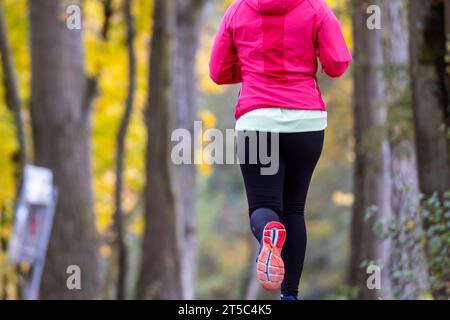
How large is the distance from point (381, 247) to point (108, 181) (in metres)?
19.0

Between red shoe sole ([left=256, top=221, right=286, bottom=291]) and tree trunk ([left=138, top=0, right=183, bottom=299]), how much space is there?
413 inches

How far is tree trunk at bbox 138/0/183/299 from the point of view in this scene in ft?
53.1

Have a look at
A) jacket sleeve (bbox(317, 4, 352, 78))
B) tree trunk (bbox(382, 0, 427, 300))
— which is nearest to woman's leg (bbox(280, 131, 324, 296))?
jacket sleeve (bbox(317, 4, 352, 78))

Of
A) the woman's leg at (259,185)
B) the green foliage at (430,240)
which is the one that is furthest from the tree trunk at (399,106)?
the woman's leg at (259,185)

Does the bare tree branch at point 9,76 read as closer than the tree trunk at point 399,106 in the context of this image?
No

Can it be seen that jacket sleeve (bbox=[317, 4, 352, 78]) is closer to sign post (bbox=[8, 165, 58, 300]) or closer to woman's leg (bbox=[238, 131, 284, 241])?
woman's leg (bbox=[238, 131, 284, 241])

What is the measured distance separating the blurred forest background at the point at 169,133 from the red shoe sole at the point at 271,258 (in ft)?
8.56

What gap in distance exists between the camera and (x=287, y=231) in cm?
608

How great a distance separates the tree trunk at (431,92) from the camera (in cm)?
923

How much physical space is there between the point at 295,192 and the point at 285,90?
60 centimetres

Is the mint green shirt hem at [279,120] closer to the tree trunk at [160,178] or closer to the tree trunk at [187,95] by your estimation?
the tree trunk at [160,178]

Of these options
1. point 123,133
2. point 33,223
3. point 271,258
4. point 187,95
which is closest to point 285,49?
point 271,258

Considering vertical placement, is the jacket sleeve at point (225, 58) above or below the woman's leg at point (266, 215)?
above
